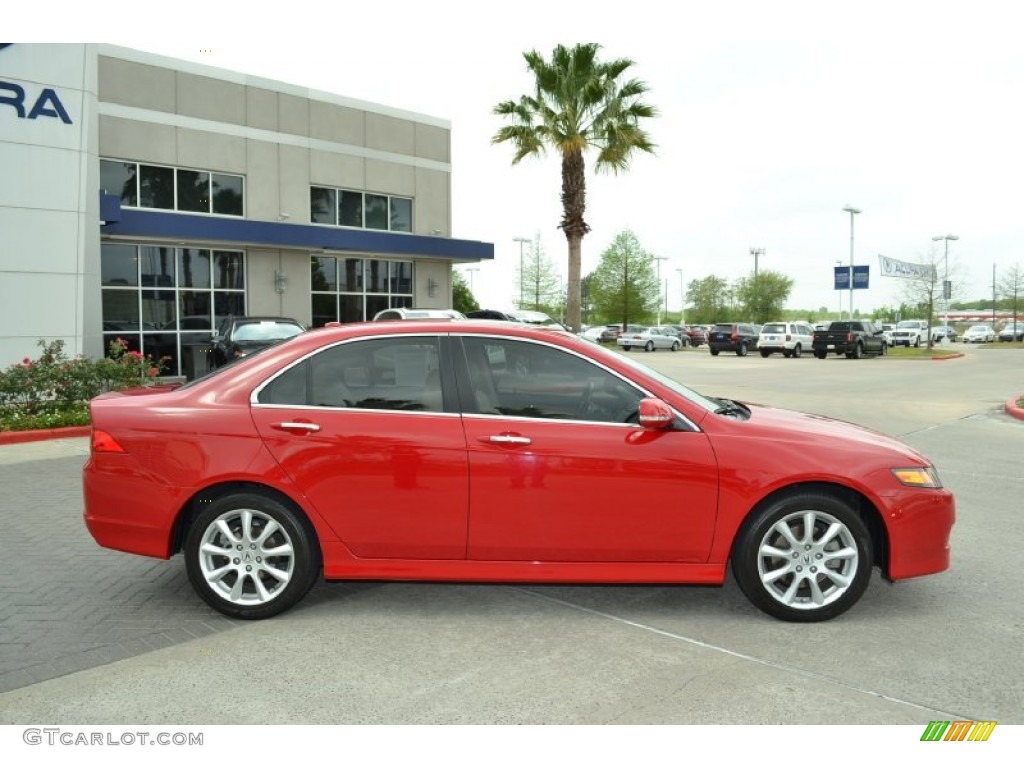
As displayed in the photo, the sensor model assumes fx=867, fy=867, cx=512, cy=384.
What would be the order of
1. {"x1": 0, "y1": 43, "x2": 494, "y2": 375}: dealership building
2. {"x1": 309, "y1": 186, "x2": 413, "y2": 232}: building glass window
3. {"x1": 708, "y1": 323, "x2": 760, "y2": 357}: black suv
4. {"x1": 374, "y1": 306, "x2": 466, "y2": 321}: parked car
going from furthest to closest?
{"x1": 708, "y1": 323, "x2": 760, "y2": 357}: black suv → {"x1": 309, "y1": 186, "x2": 413, "y2": 232}: building glass window → {"x1": 374, "y1": 306, "x2": 466, "y2": 321}: parked car → {"x1": 0, "y1": 43, "x2": 494, "y2": 375}: dealership building

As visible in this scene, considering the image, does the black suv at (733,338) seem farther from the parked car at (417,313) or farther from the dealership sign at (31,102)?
the dealership sign at (31,102)

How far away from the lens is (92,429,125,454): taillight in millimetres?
4660

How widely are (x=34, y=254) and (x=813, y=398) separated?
1502 cm

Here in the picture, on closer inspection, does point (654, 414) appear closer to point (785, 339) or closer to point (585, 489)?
point (585, 489)

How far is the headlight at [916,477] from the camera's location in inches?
181

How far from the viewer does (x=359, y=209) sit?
2825 centimetres

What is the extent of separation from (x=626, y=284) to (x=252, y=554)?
6505 centimetres

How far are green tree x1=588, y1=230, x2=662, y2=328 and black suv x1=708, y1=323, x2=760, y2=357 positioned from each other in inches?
908

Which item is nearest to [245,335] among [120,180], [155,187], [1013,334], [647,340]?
[120,180]

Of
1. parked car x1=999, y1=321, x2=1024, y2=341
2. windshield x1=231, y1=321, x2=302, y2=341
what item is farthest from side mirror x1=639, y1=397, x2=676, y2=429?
parked car x1=999, y1=321, x2=1024, y2=341

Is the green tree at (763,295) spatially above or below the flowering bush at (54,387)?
above

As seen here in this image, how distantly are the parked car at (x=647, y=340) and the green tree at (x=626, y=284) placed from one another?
1637cm

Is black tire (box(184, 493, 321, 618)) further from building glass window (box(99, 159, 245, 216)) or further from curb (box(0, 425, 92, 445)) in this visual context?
building glass window (box(99, 159, 245, 216))

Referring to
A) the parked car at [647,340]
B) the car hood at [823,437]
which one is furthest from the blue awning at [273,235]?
the parked car at [647,340]
